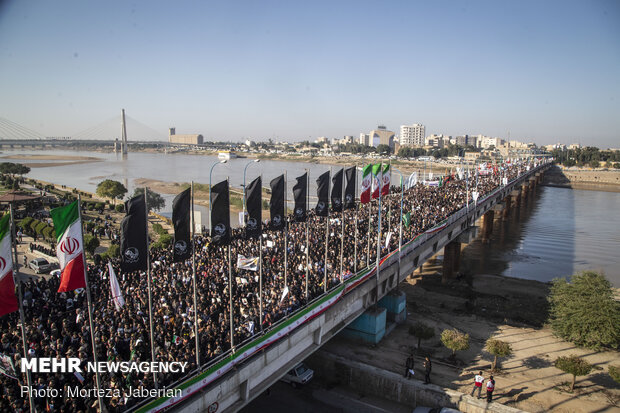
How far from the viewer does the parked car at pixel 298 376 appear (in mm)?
15227

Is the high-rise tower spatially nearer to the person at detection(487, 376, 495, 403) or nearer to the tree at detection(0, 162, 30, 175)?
the tree at detection(0, 162, 30, 175)

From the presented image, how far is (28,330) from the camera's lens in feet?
36.1

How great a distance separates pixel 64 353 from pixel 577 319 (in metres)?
19.0

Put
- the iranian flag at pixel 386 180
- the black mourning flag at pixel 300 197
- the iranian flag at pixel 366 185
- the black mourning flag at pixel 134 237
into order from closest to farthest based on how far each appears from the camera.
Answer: the black mourning flag at pixel 134 237, the black mourning flag at pixel 300 197, the iranian flag at pixel 366 185, the iranian flag at pixel 386 180

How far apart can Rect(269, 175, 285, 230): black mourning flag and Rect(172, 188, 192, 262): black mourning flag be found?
171 inches

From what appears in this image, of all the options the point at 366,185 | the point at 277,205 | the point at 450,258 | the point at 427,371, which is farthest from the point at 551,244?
the point at 277,205

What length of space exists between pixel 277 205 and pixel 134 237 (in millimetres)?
6249

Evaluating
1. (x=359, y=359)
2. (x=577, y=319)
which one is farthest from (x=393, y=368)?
(x=577, y=319)

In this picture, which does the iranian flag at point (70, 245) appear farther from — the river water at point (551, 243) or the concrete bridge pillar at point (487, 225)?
the concrete bridge pillar at point (487, 225)

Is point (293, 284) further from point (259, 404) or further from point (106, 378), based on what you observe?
point (106, 378)

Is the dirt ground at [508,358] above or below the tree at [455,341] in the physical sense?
below

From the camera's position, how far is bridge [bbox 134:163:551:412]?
9484 millimetres

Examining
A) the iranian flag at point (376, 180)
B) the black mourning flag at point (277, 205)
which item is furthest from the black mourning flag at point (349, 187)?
the black mourning flag at point (277, 205)

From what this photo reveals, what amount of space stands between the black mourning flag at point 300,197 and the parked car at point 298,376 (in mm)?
5382
